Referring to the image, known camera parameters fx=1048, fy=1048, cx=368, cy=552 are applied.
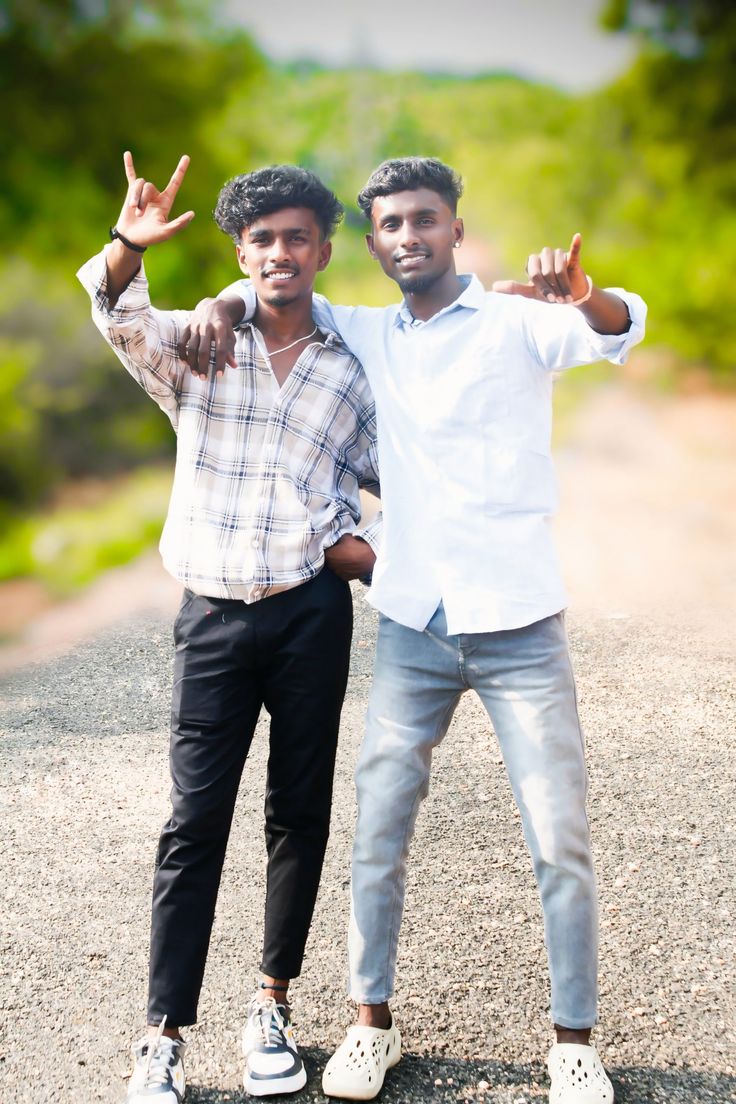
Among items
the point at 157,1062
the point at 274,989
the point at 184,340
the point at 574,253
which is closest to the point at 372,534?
the point at 184,340

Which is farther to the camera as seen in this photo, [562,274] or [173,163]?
[562,274]

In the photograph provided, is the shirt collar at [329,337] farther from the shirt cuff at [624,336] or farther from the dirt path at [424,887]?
the dirt path at [424,887]

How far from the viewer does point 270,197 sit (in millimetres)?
1607

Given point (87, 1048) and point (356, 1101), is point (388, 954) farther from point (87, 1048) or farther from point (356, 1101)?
point (87, 1048)

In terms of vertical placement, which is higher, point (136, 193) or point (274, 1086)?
point (136, 193)

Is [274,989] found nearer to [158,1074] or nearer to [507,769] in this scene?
[158,1074]

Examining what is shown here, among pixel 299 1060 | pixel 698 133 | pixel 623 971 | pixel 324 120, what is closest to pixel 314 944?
pixel 299 1060

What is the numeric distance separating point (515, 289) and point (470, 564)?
48 cm

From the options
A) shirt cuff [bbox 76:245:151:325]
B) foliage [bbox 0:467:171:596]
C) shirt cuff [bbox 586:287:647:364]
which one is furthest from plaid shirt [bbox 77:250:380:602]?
foliage [bbox 0:467:171:596]

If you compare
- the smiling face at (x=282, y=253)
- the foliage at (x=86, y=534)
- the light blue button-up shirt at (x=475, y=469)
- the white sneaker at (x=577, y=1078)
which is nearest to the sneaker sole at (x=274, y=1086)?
the white sneaker at (x=577, y=1078)

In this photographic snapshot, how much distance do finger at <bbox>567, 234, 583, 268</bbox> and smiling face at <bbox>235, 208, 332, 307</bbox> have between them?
16.3 inches

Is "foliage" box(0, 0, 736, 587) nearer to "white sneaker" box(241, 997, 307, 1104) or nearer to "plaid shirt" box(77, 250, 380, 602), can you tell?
"plaid shirt" box(77, 250, 380, 602)

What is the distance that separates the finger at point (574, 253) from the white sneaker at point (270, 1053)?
4.28 feet

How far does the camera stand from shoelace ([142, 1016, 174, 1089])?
167cm
